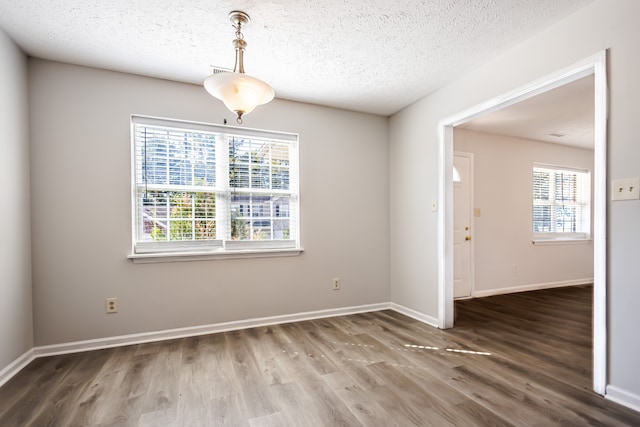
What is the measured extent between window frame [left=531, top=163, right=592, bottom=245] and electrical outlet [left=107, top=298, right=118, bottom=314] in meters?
5.87

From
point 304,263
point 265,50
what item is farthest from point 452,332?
point 265,50

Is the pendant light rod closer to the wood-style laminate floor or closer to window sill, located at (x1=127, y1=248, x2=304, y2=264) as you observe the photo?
window sill, located at (x1=127, y1=248, x2=304, y2=264)

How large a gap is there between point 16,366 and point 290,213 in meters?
2.57

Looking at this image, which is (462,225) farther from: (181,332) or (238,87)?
(181,332)

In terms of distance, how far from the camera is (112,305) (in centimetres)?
267

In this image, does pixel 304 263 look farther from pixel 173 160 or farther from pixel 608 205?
pixel 608 205

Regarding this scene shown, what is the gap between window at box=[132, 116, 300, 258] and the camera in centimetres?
286

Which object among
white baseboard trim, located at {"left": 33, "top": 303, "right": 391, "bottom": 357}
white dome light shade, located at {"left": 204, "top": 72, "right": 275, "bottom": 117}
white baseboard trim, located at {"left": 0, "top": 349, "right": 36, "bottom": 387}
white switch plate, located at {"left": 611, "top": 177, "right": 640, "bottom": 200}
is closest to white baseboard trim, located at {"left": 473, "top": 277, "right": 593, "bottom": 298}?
white baseboard trim, located at {"left": 33, "top": 303, "right": 391, "bottom": 357}

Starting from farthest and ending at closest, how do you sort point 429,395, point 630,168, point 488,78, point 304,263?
point 304,263 < point 488,78 < point 429,395 < point 630,168

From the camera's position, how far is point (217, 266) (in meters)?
3.04

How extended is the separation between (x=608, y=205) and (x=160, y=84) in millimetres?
3698

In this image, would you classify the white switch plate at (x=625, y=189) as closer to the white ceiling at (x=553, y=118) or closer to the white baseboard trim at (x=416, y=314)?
the white ceiling at (x=553, y=118)

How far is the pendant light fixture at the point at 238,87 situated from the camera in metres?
1.76

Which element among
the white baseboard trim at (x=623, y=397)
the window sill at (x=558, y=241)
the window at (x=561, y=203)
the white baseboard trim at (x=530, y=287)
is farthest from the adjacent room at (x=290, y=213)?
the window at (x=561, y=203)
